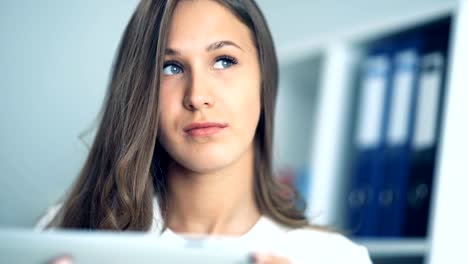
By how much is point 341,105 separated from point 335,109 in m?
0.02

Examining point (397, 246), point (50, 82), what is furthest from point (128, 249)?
point (397, 246)

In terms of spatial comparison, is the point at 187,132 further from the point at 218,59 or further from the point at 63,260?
the point at 63,260

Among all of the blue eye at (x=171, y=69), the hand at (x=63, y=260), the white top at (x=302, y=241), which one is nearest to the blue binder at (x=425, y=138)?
the white top at (x=302, y=241)

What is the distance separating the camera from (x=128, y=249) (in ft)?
2.44

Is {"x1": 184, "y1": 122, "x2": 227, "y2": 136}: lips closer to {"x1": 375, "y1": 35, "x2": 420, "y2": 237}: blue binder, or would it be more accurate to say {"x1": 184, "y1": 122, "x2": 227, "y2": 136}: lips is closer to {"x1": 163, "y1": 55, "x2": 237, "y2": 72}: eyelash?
{"x1": 163, "y1": 55, "x2": 237, "y2": 72}: eyelash

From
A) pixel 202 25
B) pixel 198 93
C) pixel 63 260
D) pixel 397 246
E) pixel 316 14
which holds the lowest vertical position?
pixel 397 246

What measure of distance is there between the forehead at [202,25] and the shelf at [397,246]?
2.31 feet

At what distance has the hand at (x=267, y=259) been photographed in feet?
2.46

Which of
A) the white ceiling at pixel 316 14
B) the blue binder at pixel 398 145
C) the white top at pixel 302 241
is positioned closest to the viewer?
the white top at pixel 302 241

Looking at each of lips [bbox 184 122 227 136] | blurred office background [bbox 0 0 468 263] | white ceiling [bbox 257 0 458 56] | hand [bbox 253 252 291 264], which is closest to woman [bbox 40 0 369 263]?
lips [bbox 184 122 227 136]

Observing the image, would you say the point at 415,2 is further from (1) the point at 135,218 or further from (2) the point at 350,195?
(1) the point at 135,218

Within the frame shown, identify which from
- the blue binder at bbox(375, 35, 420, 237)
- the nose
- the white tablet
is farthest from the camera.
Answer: the blue binder at bbox(375, 35, 420, 237)

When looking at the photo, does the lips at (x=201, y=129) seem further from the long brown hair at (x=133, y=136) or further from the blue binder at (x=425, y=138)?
the blue binder at (x=425, y=138)

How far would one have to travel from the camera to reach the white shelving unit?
4.84 feet
